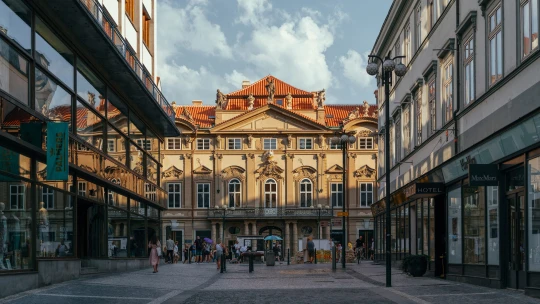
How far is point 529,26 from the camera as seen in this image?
18.1 meters

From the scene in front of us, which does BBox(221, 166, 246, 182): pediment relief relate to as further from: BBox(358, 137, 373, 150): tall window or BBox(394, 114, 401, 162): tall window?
BBox(394, 114, 401, 162): tall window

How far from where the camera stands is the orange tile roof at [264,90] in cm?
9050

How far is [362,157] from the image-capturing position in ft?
284

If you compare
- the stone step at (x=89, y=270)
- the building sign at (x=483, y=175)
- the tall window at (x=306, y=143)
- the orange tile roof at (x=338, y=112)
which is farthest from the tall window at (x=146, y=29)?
the orange tile roof at (x=338, y=112)

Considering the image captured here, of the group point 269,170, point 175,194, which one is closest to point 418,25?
point 269,170

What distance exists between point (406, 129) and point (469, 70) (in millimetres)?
11993

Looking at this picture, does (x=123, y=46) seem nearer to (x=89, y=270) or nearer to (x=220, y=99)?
(x=89, y=270)

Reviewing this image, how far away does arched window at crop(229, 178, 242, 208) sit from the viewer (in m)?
86.6

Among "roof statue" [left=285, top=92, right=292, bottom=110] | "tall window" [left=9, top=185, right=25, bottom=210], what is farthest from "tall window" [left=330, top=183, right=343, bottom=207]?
"tall window" [left=9, top=185, right=25, bottom=210]

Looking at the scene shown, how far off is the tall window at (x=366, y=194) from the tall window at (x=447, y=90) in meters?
59.3

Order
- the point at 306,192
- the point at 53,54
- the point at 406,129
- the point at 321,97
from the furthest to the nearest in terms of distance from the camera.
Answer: the point at 321,97 → the point at 306,192 → the point at 406,129 → the point at 53,54

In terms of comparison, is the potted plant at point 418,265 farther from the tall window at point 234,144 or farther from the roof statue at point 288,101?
the roof statue at point 288,101

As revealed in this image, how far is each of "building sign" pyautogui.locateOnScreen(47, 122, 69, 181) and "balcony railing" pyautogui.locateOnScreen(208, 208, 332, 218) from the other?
63.1m

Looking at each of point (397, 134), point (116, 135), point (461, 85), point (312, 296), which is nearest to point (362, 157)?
point (397, 134)
